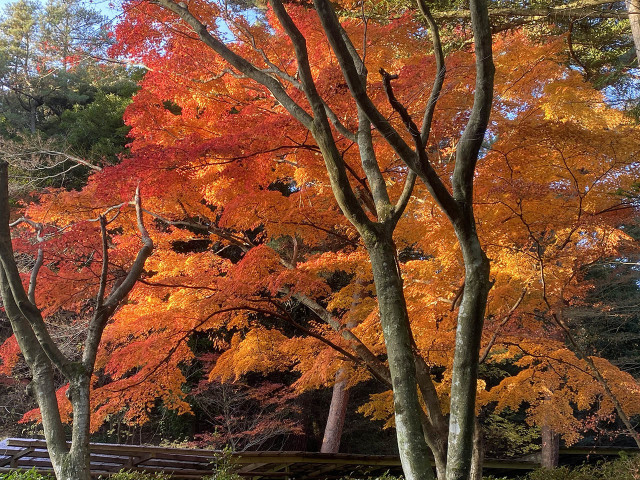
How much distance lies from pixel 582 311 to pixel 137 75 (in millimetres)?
15523

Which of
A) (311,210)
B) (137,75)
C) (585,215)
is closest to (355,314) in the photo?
(311,210)

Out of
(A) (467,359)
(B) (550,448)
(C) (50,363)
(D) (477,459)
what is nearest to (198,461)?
(D) (477,459)

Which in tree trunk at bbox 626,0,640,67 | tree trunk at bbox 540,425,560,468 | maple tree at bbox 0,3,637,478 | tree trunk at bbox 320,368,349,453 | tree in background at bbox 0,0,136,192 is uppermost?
tree in background at bbox 0,0,136,192

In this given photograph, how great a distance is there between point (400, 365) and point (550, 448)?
1176 centimetres

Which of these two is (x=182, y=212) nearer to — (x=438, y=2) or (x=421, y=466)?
(x=438, y=2)

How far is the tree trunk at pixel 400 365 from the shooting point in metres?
3.01

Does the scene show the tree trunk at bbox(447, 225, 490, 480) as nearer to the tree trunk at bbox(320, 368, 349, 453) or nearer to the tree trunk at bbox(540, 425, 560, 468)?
the tree trunk at bbox(320, 368, 349, 453)

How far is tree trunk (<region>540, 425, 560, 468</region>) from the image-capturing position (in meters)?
12.4

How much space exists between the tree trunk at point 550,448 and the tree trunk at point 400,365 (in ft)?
36.9

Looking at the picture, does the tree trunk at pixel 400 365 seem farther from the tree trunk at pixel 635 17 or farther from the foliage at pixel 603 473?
the foliage at pixel 603 473

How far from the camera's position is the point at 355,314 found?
8.11 metres

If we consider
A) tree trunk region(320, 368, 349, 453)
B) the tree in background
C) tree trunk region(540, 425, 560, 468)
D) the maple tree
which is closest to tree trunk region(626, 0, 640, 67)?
the maple tree

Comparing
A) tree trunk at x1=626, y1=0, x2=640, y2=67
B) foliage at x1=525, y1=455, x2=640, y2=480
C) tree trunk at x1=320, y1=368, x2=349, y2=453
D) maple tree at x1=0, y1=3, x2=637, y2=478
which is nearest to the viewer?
maple tree at x1=0, y1=3, x2=637, y2=478

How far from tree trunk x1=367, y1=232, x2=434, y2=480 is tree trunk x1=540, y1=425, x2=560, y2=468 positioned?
1124cm
